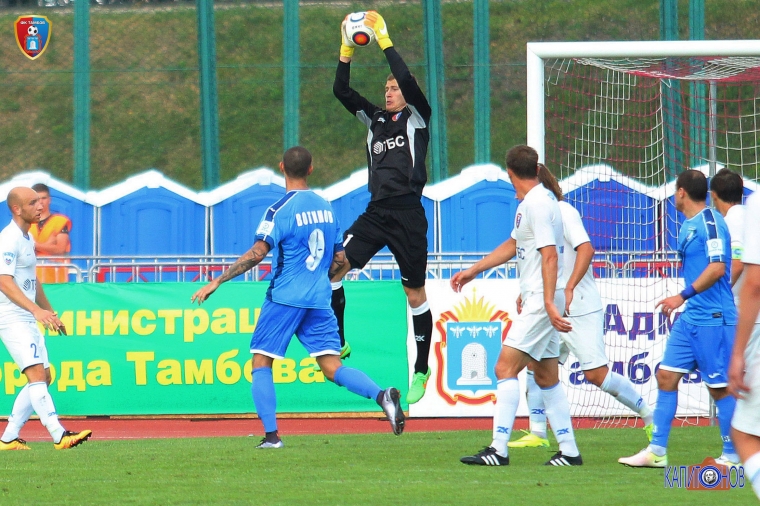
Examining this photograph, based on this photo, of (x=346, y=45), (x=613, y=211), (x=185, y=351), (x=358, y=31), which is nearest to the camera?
(x=358, y=31)

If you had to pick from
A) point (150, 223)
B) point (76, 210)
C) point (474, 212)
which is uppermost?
point (76, 210)

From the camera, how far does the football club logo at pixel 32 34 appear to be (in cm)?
2400

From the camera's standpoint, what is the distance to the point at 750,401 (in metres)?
4.57

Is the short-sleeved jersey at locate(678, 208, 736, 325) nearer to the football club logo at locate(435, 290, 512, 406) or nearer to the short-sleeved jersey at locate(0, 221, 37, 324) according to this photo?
the football club logo at locate(435, 290, 512, 406)

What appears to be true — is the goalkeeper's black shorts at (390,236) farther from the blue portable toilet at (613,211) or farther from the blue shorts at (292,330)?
the blue portable toilet at (613,211)

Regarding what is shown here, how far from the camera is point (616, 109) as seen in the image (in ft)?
44.0

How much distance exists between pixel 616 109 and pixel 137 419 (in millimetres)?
6784

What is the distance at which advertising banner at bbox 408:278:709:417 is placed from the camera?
11.8 metres

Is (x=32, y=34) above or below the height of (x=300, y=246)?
above

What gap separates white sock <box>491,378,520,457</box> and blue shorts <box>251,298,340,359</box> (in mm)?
1611

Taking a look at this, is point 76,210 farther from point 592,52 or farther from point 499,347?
point 592,52

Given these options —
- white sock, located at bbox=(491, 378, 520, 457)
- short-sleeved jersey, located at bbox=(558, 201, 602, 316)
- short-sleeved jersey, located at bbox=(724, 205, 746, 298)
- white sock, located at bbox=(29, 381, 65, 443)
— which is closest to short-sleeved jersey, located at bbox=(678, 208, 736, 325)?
short-sleeved jersey, located at bbox=(724, 205, 746, 298)

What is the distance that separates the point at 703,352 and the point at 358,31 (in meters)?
3.51

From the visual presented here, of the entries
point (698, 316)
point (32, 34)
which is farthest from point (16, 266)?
point (32, 34)
